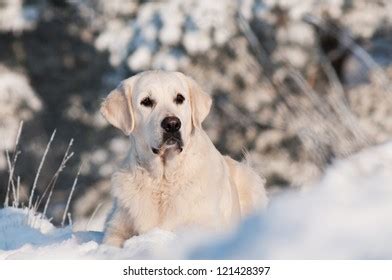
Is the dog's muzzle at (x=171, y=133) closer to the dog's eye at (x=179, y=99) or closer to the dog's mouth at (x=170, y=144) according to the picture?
the dog's mouth at (x=170, y=144)

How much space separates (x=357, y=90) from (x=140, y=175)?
10753 mm

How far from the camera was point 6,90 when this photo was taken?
45.3ft

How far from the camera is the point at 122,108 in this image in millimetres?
4172

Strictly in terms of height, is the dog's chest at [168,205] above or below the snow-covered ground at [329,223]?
above

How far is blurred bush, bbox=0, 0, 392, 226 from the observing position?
1204 centimetres

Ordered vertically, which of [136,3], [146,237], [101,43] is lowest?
[146,237]

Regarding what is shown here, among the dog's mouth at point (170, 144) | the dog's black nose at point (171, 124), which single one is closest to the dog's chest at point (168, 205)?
the dog's mouth at point (170, 144)

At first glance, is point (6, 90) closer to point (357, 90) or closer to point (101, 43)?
point (101, 43)

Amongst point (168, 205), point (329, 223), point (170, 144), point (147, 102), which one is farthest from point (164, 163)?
point (329, 223)

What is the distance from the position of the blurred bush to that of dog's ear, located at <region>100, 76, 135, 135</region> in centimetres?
720

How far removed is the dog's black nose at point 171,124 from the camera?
154 inches

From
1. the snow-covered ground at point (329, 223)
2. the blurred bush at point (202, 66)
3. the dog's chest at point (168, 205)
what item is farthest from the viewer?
the blurred bush at point (202, 66)
